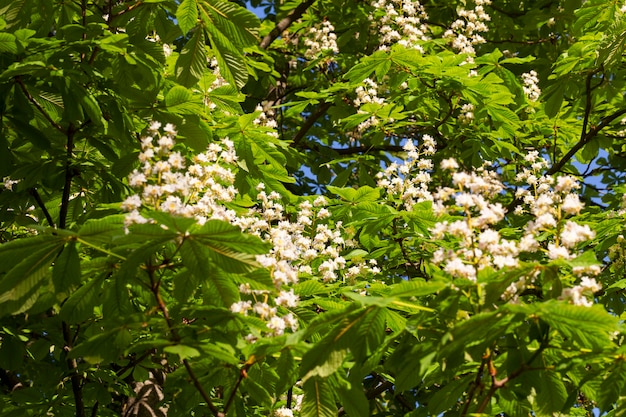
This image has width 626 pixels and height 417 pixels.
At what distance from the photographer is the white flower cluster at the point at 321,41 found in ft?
18.0

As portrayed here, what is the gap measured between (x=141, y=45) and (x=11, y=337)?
1521 mm

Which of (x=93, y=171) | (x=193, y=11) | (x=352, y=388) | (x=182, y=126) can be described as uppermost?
(x=193, y=11)

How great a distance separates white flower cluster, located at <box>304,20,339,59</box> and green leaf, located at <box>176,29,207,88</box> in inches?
109

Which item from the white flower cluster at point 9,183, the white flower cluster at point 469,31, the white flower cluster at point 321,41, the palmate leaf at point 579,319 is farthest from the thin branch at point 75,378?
the white flower cluster at point 469,31

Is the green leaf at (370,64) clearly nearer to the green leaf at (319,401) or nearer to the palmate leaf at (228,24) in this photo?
the palmate leaf at (228,24)

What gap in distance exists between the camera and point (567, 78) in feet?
14.4

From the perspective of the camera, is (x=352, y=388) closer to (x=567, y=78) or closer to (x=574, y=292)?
(x=574, y=292)

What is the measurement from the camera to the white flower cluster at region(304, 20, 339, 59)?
5.50 metres

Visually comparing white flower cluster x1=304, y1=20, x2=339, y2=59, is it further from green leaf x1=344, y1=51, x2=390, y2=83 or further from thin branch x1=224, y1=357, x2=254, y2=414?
thin branch x1=224, y1=357, x2=254, y2=414

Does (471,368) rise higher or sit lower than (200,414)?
higher

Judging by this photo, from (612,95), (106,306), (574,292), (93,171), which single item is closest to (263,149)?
(93,171)

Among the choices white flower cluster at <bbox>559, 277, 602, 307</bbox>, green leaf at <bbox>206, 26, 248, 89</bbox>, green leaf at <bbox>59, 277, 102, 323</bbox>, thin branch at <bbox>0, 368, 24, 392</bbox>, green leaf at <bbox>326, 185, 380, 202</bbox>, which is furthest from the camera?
thin branch at <bbox>0, 368, 24, 392</bbox>

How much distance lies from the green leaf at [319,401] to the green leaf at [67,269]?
2.30 ft

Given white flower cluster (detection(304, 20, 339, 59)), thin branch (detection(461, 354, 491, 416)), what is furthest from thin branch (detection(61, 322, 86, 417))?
white flower cluster (detection(304, 20, 339, 59))
